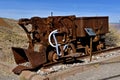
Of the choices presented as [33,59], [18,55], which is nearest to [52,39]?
[18,55]

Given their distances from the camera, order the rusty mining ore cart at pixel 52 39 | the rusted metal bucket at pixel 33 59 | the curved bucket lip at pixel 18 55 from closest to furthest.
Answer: the rusted metal bucket at pixel 33 59 → the rusty mining ore cart at pixel 52 39 → the curved bucket lip at pixel 18 55

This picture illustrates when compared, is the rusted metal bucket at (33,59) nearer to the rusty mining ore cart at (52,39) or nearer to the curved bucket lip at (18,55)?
the rusty mining ore cart at (52,39)

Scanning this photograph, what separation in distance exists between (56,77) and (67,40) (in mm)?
3936

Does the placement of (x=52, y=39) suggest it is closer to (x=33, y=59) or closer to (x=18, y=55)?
(x=18, y=55)

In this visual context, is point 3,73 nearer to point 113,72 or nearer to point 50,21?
point 50,21

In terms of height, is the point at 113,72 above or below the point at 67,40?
below

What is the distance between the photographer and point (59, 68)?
12664 millimetres

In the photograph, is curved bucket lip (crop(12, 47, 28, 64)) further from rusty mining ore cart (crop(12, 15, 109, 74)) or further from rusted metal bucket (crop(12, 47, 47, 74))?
rusted metal bucket (crop(12, 47, 47, 74))

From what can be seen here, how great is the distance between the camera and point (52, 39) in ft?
45.7

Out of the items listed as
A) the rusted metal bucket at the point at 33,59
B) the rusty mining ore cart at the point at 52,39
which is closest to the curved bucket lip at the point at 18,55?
the rusty mining ore cart at the point at 52,39

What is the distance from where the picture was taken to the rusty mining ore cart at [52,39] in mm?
12992

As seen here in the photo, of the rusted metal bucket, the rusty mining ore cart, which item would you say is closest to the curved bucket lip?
the rusty mining ore cart

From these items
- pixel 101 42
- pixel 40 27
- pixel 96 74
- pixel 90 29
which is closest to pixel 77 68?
pixel 96 74

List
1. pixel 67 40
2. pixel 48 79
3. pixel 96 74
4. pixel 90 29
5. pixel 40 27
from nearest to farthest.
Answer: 1. pixel 48 79
2. pixel 96 74
3. pixel 40 27
4. pixel 67 40
5. pixel 90 29
